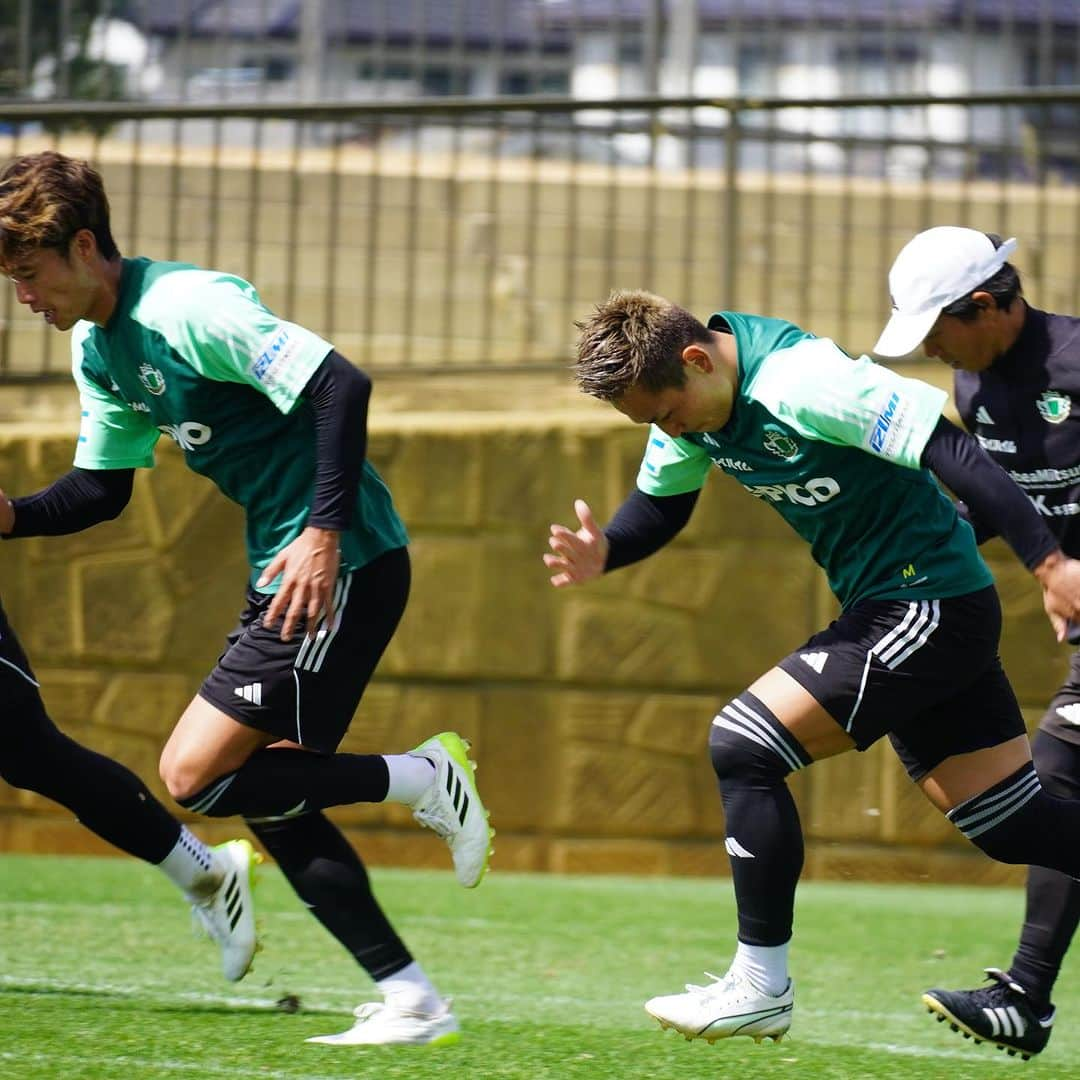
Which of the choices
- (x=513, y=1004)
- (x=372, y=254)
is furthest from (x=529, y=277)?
(x=513, y=1004)

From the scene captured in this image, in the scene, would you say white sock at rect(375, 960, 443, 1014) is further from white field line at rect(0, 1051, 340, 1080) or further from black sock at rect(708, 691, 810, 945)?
black sock at rect(708, 691, 810, 945)

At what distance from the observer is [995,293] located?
4.30 metres

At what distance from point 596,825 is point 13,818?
8.10 ft

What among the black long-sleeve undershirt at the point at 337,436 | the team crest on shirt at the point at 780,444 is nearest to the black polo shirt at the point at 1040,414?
the team crest on shirt at the point at 780,444

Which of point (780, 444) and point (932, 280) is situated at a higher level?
point (932, 280)

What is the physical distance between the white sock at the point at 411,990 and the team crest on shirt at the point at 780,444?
156 centimetres

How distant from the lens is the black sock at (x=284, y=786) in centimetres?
420

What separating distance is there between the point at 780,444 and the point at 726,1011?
1.25 metres

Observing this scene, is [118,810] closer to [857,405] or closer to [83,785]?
[83,785]

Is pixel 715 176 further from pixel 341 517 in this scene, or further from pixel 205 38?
pixel 341 517

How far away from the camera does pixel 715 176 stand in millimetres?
8625

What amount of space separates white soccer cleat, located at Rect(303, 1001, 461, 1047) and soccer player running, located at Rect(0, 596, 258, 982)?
1.52ft

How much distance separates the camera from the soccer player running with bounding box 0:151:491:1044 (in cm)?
401

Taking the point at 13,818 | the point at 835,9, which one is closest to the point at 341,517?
the point at 13,818
